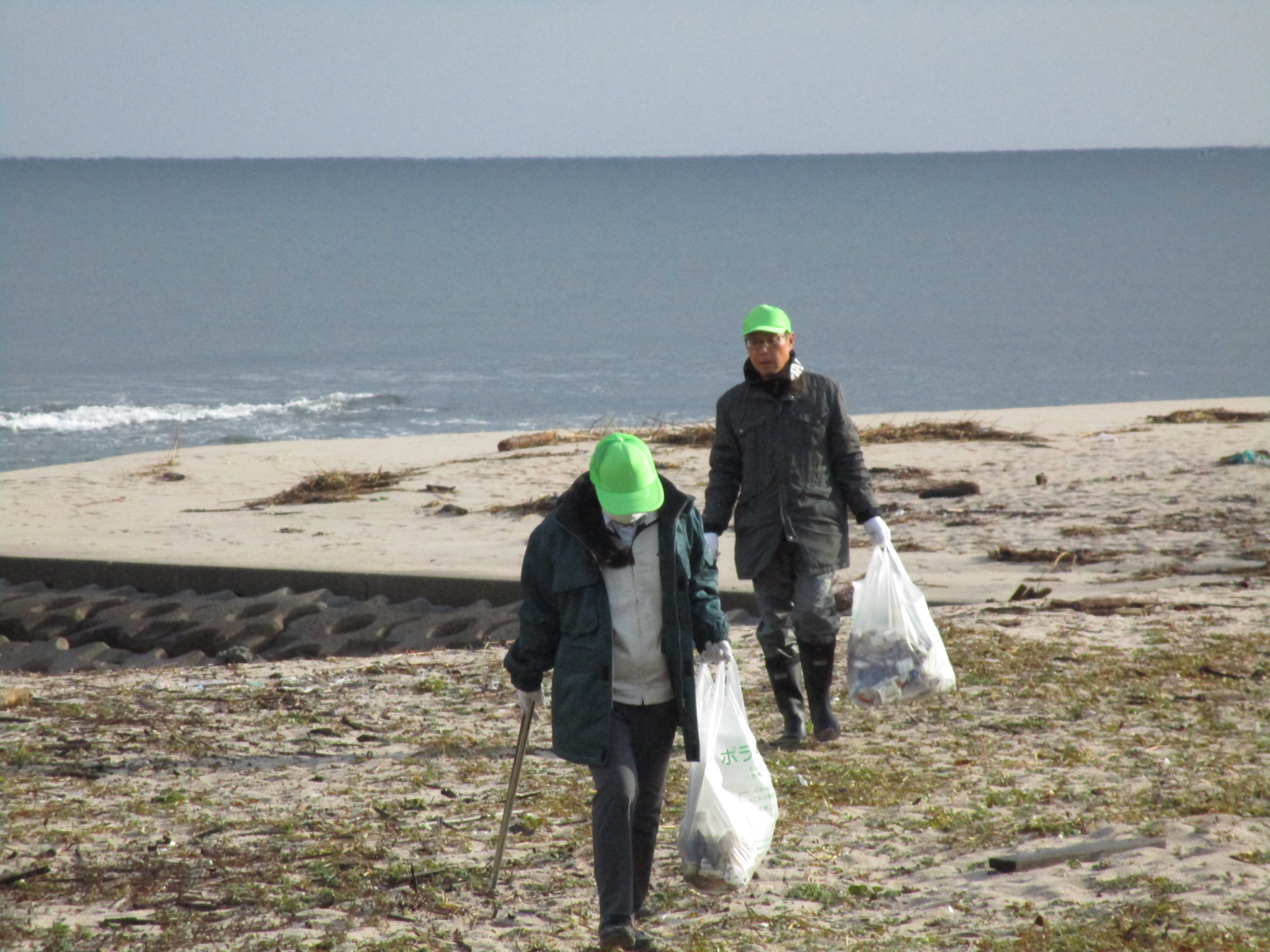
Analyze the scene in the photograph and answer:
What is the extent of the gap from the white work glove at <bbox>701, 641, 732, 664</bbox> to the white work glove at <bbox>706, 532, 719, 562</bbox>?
24 cm

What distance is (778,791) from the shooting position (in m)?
5.16

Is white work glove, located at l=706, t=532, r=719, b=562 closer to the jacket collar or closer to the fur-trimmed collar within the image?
the fur-trimmed collar

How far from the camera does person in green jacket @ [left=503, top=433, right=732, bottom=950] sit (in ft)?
12.2

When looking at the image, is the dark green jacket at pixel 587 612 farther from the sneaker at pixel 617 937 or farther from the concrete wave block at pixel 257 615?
the concrete wave block at pixel 257 615

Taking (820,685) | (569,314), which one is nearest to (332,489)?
(820,685)

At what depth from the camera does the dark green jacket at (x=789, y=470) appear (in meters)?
5.43

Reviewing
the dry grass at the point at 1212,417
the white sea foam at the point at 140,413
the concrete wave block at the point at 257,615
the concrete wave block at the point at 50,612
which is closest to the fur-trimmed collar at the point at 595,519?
the concrete wave block at the point at 257,615

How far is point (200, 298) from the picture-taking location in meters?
49.7

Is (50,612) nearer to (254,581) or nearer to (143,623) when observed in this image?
(143,623)

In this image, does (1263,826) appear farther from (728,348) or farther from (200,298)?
(200,298)

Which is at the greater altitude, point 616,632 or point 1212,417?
point 1212,417

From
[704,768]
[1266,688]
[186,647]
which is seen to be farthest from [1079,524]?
[704,768]

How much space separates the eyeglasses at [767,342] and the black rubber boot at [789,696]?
127cm

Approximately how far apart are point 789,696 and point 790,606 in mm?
373
